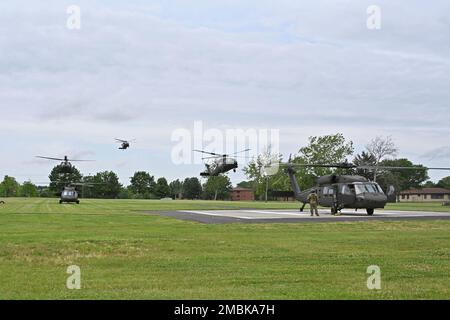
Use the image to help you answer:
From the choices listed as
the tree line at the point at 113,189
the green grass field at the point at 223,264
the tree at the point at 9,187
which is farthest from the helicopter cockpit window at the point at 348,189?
the tree at the point at 9,187

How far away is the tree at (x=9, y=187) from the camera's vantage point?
18151 centimetres

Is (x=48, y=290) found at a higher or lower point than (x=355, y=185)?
lower

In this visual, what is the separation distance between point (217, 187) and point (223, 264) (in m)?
169

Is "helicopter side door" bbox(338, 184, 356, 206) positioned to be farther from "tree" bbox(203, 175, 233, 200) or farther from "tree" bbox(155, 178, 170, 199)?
"tree" bbox(155, 178, 170, 199)

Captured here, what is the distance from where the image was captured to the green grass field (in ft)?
31.5

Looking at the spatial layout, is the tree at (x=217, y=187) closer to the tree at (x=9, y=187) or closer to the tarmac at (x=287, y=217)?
the tree at (x=9, y=187)

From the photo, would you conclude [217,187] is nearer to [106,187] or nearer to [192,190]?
[192,190]

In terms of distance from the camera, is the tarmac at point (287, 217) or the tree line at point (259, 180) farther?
the tree line at point (259, 180)

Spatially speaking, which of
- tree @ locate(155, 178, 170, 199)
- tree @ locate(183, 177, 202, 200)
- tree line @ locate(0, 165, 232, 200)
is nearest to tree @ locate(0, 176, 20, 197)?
tree line @ locate(0, 165, 232, 200)

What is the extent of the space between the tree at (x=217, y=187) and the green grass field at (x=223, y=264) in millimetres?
159200
